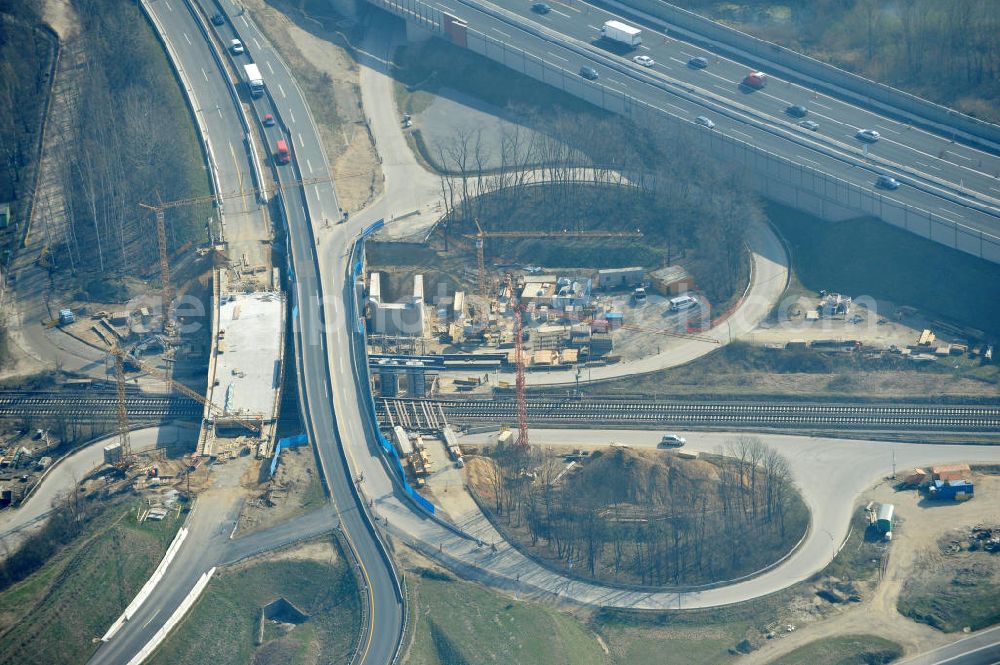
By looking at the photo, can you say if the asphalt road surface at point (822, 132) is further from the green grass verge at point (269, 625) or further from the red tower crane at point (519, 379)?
the green grass verge at point (269, 625)

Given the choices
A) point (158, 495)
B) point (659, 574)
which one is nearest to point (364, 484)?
point (158, 495)

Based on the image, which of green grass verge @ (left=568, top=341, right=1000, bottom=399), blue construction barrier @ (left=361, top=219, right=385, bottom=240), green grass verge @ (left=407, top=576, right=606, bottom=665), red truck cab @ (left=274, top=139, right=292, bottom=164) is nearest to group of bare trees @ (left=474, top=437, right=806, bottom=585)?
green grass verge @ (left=407, top=576, right=606, bottom=665)

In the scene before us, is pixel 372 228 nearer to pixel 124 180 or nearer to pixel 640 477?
pixel 124 180

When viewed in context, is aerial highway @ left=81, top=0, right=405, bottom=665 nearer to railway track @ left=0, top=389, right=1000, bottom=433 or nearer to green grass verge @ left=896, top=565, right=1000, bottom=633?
railway track @ left=0, top=389, right=1000, bottom=433

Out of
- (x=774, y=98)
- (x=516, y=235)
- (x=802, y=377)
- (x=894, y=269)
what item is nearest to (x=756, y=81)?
(x=774, y=98)

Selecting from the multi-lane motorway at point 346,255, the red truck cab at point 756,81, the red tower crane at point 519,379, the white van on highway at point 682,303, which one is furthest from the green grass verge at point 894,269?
the red tower crane at point 519,379

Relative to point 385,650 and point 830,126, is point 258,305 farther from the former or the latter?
point 830,126
